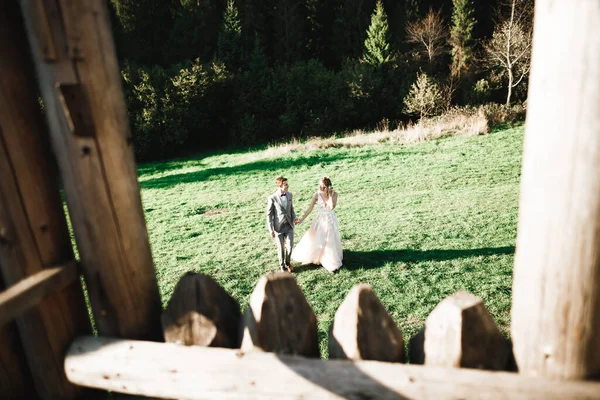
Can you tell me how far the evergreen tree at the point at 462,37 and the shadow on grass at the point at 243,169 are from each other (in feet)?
57.3

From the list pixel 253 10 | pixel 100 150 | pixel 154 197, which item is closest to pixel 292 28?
pixel 253 10

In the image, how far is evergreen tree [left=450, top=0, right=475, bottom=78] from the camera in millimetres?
29156

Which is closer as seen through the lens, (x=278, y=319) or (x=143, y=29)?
(x=278, y=319)

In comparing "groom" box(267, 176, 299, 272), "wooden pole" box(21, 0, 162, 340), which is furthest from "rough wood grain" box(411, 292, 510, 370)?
"groom" box(267, 176, 299, 272)

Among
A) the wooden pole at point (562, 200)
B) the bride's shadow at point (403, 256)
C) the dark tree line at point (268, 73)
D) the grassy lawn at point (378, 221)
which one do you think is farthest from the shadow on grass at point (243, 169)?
the wooden pole at point (562, 200)

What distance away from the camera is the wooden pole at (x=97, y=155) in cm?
123

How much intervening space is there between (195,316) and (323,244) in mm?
5857

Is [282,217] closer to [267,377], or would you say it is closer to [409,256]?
[409,256]

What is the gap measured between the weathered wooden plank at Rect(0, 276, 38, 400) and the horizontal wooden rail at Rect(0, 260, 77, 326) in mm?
248

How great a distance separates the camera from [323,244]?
723cm

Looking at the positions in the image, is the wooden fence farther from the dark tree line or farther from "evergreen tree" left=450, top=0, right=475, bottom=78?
"evergreen tree" left=450, top=0, right=475, bottom=78

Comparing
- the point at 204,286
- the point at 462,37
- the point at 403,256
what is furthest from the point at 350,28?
the point at 204,286

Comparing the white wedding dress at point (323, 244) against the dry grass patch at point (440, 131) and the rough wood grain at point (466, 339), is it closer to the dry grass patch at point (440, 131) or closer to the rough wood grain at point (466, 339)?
the rough wood grain at point (466, 339)

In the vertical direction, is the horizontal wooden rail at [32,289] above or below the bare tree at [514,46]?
below
